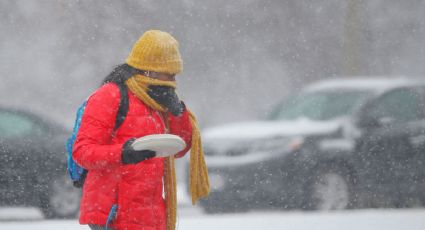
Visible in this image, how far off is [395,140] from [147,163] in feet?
23.7

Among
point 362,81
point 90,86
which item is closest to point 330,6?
point 90,86

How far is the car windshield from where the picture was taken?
36.0 ft

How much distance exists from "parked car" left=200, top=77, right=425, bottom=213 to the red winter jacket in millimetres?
6218

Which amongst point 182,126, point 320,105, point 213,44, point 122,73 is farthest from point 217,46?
point 122,73

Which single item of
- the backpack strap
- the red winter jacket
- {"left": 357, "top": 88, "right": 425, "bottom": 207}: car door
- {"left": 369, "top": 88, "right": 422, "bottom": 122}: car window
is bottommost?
the red winter jacket

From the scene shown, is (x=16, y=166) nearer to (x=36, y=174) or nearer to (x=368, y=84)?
(x=36, y=174)

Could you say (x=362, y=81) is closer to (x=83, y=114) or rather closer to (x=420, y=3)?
(x=83, y=114)

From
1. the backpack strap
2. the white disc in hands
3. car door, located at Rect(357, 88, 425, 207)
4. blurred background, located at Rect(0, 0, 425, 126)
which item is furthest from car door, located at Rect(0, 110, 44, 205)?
blurred background, located at Rect(0, 0, 425, 126)

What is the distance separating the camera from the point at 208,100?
91.0 feet

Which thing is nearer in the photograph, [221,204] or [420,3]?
[221,204]

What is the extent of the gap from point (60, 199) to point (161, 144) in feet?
21.7

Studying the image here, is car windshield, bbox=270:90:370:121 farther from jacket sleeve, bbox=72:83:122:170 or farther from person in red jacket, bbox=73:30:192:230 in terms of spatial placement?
jacket sleeve, bbox=72:83:122:170

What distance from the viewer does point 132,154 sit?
11.9 ft

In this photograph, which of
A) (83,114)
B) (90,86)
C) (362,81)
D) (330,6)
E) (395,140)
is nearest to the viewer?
(83,114)
